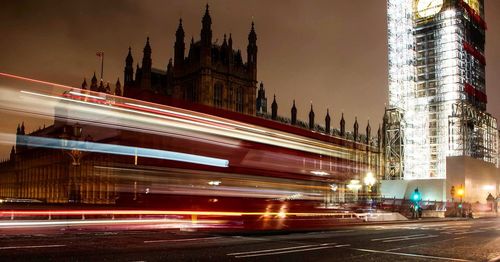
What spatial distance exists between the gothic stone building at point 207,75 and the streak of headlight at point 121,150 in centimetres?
4887

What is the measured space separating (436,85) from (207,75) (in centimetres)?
2805

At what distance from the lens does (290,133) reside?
50.3 ft

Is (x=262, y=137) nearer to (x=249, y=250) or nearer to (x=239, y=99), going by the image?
(x=249, y=250)

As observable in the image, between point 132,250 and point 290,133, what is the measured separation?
21.7 feet

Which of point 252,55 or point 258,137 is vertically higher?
point 252,55

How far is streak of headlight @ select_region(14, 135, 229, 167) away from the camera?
11.9 m

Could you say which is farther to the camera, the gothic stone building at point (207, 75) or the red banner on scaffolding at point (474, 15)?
the gothic stone building at point (207, 75)

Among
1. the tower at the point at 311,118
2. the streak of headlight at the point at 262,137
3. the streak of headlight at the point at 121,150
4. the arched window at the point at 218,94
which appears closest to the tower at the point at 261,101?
the tower at the point at 311,118

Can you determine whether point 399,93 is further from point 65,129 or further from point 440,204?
point 65,129

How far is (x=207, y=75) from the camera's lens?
207 ft

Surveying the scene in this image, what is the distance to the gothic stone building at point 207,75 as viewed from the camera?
207 ft

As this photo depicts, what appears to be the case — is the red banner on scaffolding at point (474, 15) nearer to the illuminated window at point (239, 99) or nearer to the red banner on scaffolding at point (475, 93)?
the red banner on scaffolding at point (475, 93)

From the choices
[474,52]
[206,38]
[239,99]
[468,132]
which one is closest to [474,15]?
[474,52]

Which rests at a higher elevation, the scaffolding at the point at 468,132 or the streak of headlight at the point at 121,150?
the scaffolding at the point at 468,132
